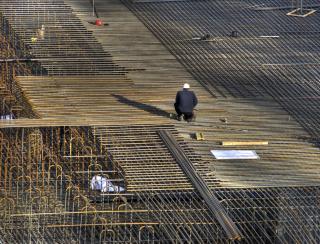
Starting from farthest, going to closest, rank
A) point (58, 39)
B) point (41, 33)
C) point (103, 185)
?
point (41, 33) → point (58, 39) → point (103, 185)

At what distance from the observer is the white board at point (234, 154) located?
37.4 m

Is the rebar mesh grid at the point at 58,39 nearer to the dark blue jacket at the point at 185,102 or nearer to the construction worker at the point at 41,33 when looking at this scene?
the construction worker at the point at 41,33

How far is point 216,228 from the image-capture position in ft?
108

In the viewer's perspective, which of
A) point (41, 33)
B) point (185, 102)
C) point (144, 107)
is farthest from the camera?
point (41, 33)

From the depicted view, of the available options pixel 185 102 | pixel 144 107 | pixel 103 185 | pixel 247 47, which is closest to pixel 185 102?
pixel 185 102

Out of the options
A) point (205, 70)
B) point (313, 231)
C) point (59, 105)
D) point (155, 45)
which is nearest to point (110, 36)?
point (155, 45)

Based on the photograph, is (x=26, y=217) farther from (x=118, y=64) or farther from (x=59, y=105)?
(x=118, y=64)

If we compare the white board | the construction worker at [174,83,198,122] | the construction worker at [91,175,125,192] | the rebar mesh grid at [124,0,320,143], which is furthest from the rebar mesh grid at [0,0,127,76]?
the construction worker at [91,175,125,192]

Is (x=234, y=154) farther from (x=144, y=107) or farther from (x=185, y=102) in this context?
(x=144, y=107)

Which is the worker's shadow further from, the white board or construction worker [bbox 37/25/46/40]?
construction worker [bbox 37/25/46/40]

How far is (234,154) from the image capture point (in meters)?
37.7

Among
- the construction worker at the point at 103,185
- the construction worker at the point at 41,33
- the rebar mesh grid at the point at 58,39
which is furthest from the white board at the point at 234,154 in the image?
the construction worker at the point at 41,33

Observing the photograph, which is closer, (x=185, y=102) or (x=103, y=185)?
(x=103, y=185)

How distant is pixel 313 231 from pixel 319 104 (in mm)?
10588
